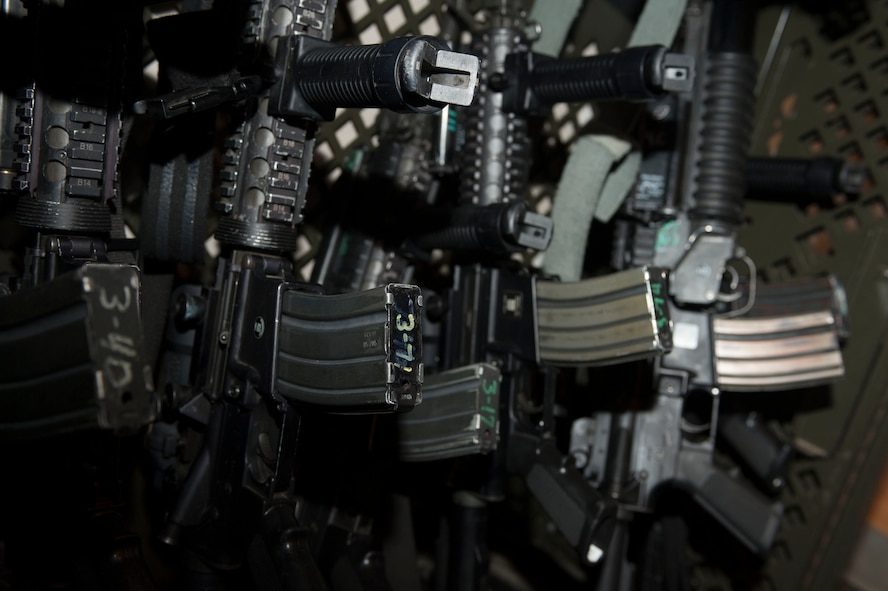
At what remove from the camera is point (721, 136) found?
6.65 ft

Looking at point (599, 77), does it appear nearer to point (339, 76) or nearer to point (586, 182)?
point (586, 182)

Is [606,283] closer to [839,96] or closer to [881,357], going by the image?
[881,357]

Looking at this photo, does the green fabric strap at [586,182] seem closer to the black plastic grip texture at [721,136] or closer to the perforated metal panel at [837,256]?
the black plastic grip texture at [721,136]

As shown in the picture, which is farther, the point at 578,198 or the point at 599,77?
the point at 578,198

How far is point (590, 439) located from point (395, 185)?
83 cm

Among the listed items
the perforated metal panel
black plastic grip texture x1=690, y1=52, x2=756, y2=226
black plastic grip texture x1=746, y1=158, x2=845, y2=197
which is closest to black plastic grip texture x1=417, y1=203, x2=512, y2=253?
black plastic grip texture x1=690, y1=52, x2=756, y2=226

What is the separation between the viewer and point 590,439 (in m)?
2.04

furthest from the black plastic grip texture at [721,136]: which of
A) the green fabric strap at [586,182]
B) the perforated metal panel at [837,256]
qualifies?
the perforated metal panel at [837,256]

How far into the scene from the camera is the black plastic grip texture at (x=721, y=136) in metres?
2.03

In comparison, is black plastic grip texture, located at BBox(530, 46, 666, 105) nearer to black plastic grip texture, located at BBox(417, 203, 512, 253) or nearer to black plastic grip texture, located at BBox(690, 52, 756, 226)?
black plastic grip texture, located at BBox(417, 203, 512, 253)

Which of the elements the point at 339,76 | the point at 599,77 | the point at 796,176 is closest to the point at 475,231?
the point at 599,77

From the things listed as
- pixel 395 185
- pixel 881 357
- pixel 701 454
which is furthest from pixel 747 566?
pixel 395 185

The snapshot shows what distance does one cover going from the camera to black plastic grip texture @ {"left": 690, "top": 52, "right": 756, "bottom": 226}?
203cm

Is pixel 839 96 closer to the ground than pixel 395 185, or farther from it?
farther from it
